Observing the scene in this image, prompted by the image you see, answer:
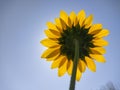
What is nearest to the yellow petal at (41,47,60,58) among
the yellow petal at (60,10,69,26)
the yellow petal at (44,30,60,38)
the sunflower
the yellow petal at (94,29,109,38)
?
the sunflower

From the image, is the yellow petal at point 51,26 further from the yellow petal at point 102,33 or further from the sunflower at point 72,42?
the yellow petal at point 102,33

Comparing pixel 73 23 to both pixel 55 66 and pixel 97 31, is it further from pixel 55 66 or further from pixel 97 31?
pixel 55 66

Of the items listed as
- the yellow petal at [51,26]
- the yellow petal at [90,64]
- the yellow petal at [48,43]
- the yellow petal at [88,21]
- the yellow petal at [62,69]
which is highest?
the yellow petal at [88,21]

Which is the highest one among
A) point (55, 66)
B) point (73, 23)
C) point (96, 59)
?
point (73, 23)

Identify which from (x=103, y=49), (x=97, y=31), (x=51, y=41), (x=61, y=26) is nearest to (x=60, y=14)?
(x=61, y=26)

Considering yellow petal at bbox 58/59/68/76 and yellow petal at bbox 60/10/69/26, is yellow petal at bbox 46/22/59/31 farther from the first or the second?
yellow petal at bbox 58/59/68/76

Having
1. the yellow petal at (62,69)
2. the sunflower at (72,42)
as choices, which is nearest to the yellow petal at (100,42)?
the sunflower at (72,42)

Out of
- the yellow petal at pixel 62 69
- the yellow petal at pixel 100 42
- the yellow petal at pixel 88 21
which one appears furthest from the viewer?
the yellow petal at pixel 88 21
